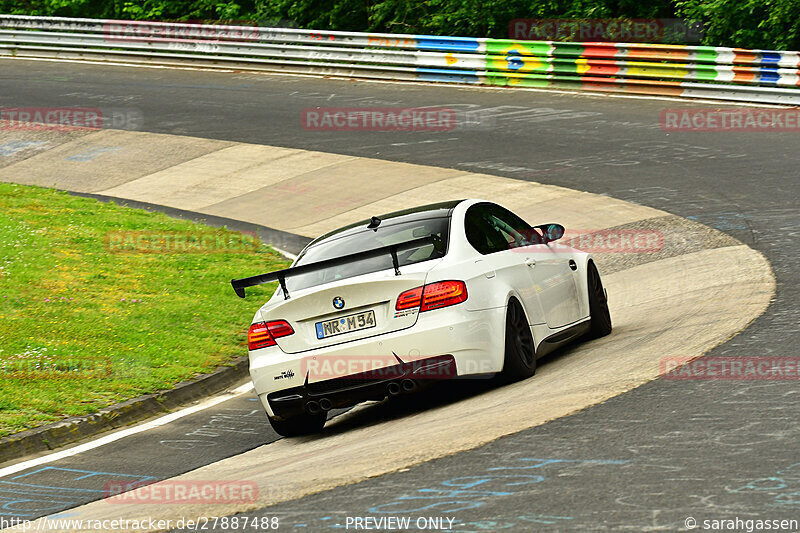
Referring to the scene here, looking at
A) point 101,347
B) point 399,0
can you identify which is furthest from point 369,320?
point 399,0

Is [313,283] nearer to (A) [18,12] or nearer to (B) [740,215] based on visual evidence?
(B) [740,215]

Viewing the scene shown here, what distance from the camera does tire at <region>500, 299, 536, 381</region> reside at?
8.21m

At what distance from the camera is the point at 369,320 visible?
311 inches

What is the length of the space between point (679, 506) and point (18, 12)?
133 ft

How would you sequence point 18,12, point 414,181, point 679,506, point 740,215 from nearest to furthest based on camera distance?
point 679,506 → point 740,215 → point 414,181 → point 18,12

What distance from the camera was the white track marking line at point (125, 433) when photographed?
8227 mm

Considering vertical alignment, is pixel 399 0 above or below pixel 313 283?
above
